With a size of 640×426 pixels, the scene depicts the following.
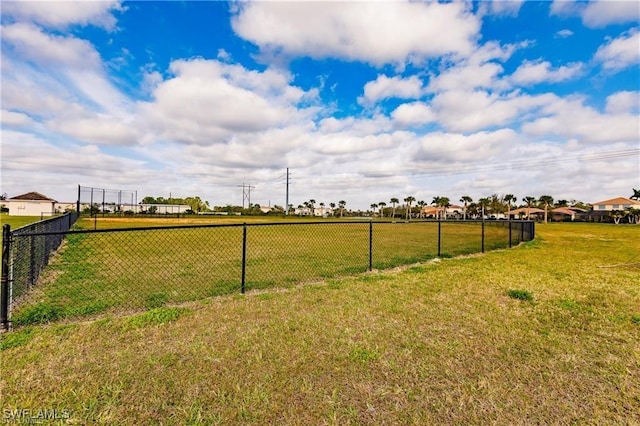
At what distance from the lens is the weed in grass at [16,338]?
318 cm

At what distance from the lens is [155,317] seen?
4.04 meters

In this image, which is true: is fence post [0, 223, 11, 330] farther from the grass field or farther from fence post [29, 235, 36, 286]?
fence post [29, 235, 36, 286]

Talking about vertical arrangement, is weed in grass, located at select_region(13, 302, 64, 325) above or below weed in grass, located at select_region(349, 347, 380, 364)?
above

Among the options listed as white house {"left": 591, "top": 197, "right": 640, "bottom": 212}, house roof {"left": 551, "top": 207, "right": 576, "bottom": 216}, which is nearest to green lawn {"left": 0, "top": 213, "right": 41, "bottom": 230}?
house roof {"left": 551, "top": 207, "right": 576, "bottom": 216}

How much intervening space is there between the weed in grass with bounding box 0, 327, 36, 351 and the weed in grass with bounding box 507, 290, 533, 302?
6741 millimetres

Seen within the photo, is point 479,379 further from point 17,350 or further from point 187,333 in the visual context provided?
point 17,350

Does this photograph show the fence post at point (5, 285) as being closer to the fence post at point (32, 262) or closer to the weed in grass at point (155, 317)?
the weed in grass at point (155, 317)

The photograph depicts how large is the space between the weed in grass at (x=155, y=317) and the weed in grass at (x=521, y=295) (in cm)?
536

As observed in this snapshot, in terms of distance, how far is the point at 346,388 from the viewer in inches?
104

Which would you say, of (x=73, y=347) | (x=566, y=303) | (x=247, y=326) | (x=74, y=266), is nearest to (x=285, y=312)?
(x=247, y=326)

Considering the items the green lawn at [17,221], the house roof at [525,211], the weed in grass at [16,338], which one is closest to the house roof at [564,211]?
the house roof at [525,211]

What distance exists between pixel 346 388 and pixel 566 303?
437 centimetres

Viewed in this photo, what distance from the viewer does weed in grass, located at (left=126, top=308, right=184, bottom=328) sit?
3865 millimetres

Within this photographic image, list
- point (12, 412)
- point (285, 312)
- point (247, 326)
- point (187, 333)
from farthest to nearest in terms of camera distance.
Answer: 1. point (285, 312)
2. point (247, 326)
3. point (187, 333)
4. point (12, 412)
